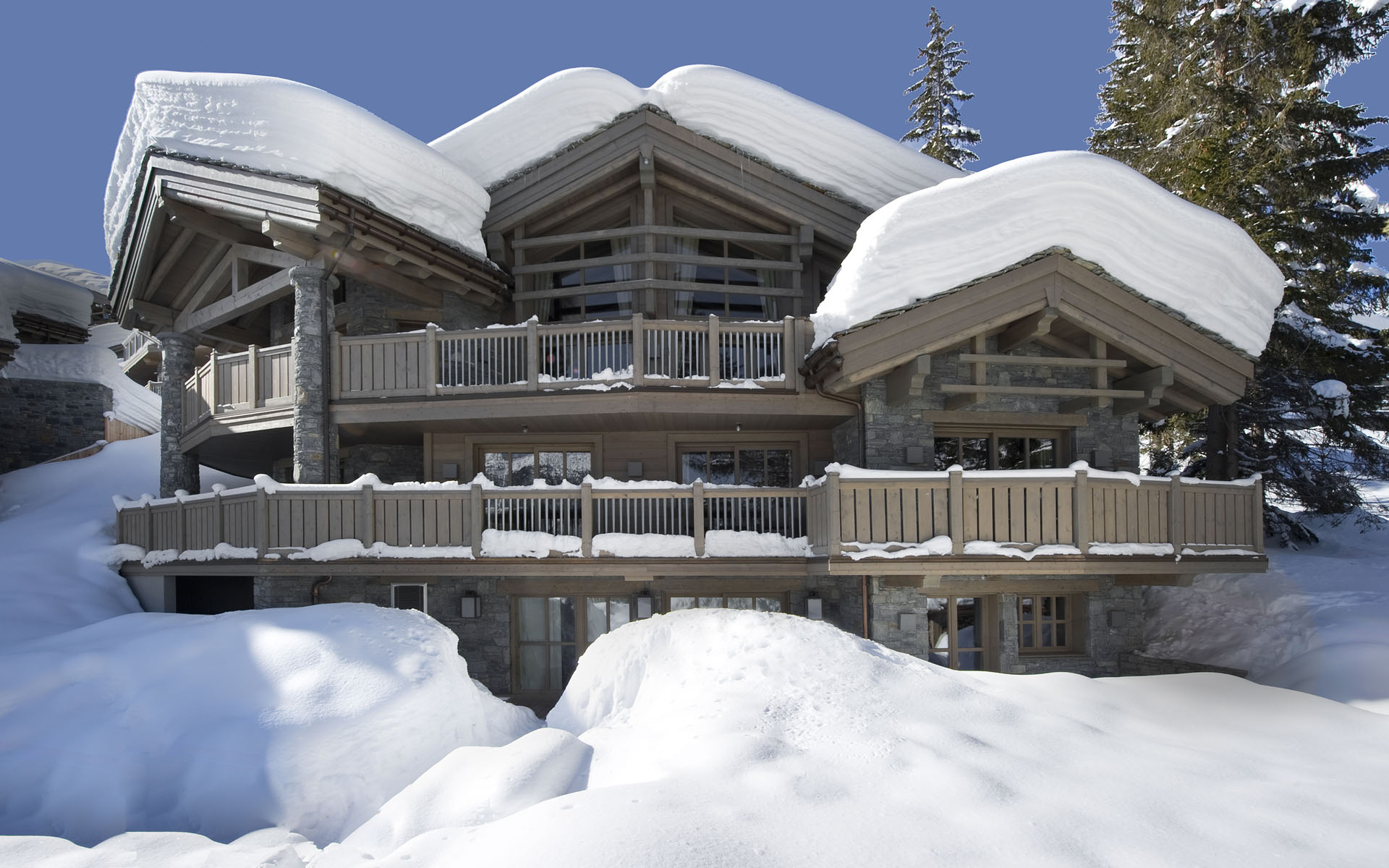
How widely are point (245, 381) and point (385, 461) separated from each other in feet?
9.71

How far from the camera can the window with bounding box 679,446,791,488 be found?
1505cm

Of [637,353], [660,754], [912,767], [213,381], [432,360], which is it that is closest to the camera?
[912,767]

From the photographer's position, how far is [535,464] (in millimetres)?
15078

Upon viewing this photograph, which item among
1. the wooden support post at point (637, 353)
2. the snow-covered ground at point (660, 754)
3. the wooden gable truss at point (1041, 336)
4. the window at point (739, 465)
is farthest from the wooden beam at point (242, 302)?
the wooden gable truss at point (1041, 336)

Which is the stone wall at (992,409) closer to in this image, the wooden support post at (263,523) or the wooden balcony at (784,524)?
the wooden balcony at (784,524)

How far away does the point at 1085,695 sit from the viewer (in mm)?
7707

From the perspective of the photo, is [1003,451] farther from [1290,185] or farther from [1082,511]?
[1290,185]

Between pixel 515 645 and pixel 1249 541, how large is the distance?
39.4ft

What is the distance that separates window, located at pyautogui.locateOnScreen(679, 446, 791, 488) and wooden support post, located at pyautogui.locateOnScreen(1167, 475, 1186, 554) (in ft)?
21.2

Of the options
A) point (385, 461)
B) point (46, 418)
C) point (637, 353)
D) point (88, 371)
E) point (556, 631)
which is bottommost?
point (556, 631)

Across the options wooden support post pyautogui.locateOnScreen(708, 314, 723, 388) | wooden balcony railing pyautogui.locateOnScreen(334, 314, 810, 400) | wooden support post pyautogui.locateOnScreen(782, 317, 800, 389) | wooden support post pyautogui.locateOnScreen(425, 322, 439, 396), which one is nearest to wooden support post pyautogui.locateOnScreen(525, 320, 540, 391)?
wooden balcony railing pyautogui.locateOnScreen(334, 314, 810, 400)

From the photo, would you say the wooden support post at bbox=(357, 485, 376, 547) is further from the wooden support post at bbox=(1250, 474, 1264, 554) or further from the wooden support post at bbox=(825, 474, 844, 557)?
the wooden support post at bbox=(1250, 474, 1264, 554)

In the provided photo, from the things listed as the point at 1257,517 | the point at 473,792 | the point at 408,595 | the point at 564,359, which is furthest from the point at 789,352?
the point at 473,792

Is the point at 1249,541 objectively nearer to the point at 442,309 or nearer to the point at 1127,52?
the point at 442,309
